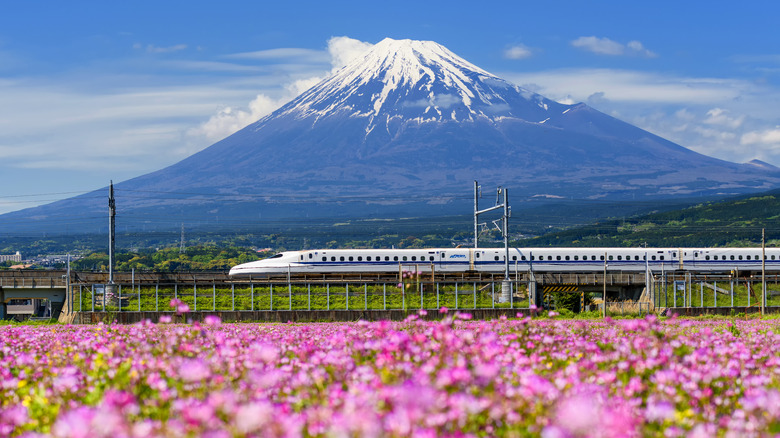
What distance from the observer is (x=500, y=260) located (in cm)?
6650

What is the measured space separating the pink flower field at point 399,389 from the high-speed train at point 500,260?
5271cm

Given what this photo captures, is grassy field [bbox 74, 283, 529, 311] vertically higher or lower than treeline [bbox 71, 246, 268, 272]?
higher

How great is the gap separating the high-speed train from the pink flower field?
5271 centimetres

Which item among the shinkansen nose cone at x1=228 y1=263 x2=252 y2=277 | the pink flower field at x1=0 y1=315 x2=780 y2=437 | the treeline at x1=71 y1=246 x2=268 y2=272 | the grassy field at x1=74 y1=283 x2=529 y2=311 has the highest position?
the pink flower field at x1=0 y1=315 x2=780 y2=437

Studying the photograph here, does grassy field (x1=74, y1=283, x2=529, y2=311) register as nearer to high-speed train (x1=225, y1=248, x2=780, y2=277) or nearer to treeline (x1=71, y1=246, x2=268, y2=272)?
high-speed train (x1=225, y1=248, x2=780, y2=277)

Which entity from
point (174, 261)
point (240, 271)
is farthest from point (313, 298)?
point (174, 261)

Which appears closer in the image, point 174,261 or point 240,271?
point 240,271

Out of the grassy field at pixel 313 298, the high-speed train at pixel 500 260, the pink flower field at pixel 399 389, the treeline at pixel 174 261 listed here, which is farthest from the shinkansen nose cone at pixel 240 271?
the treeline at pixel 174 261

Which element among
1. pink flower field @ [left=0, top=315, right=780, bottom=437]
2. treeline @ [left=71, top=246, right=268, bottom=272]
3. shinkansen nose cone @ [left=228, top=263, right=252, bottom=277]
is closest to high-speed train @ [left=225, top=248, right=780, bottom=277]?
shinkansen nose cone @ [left=228, top=263, right=252, bottom=277]

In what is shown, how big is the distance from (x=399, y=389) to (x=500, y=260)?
60.2 meters

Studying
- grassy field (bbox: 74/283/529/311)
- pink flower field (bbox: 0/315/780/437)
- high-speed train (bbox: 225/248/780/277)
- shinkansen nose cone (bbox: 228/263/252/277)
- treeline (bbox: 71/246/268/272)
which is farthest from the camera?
treeline (bbox: 71/246/268/272)

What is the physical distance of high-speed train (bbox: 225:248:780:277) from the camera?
65812 millimetres

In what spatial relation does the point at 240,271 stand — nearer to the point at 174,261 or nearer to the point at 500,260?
the point at 500,260

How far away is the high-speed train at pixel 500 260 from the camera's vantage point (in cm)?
6581
